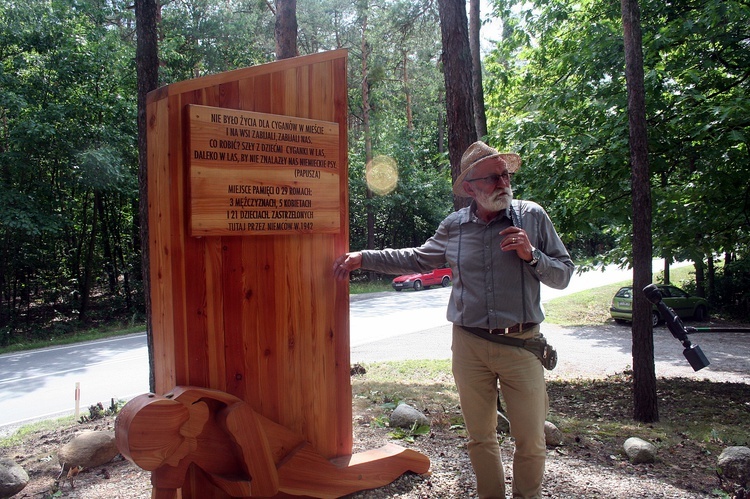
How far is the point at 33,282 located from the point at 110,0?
9.19 metres

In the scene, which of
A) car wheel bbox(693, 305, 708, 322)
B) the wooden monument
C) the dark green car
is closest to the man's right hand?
the wooden monument

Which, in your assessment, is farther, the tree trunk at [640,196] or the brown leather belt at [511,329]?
the tree trunk at [640,196]

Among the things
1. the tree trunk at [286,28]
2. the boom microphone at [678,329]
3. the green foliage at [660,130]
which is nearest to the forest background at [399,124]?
the green foliage at [660,130]

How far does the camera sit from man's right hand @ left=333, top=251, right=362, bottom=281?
10.8 ft

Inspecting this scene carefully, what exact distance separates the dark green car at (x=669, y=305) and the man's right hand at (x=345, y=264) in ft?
52.8

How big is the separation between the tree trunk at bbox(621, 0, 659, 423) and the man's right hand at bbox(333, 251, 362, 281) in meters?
3.67

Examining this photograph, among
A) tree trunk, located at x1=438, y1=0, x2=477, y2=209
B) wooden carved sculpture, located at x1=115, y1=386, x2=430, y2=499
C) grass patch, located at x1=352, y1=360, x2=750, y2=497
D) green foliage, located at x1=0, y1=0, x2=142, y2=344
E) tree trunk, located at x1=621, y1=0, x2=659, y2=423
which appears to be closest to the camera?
wooden carved sculpture, located at x1=115, y1=386, x2=430, y2=499

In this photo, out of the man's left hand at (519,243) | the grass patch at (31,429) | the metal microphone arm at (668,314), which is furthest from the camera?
the grass patch at (31,429)

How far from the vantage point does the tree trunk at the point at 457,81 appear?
584cm

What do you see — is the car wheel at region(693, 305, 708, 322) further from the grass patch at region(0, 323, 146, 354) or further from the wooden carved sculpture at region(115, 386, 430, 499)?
the wooden carved sculpture at region(115, 386, 430, 499)

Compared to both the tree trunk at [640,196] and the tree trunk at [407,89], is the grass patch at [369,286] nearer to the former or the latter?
the tree trunk at [407,89]

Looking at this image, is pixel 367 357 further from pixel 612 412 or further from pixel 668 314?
pixel 668 314

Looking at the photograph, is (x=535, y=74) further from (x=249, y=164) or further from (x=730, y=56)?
(x=249, y=164)

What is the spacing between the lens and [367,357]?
1052 cm
